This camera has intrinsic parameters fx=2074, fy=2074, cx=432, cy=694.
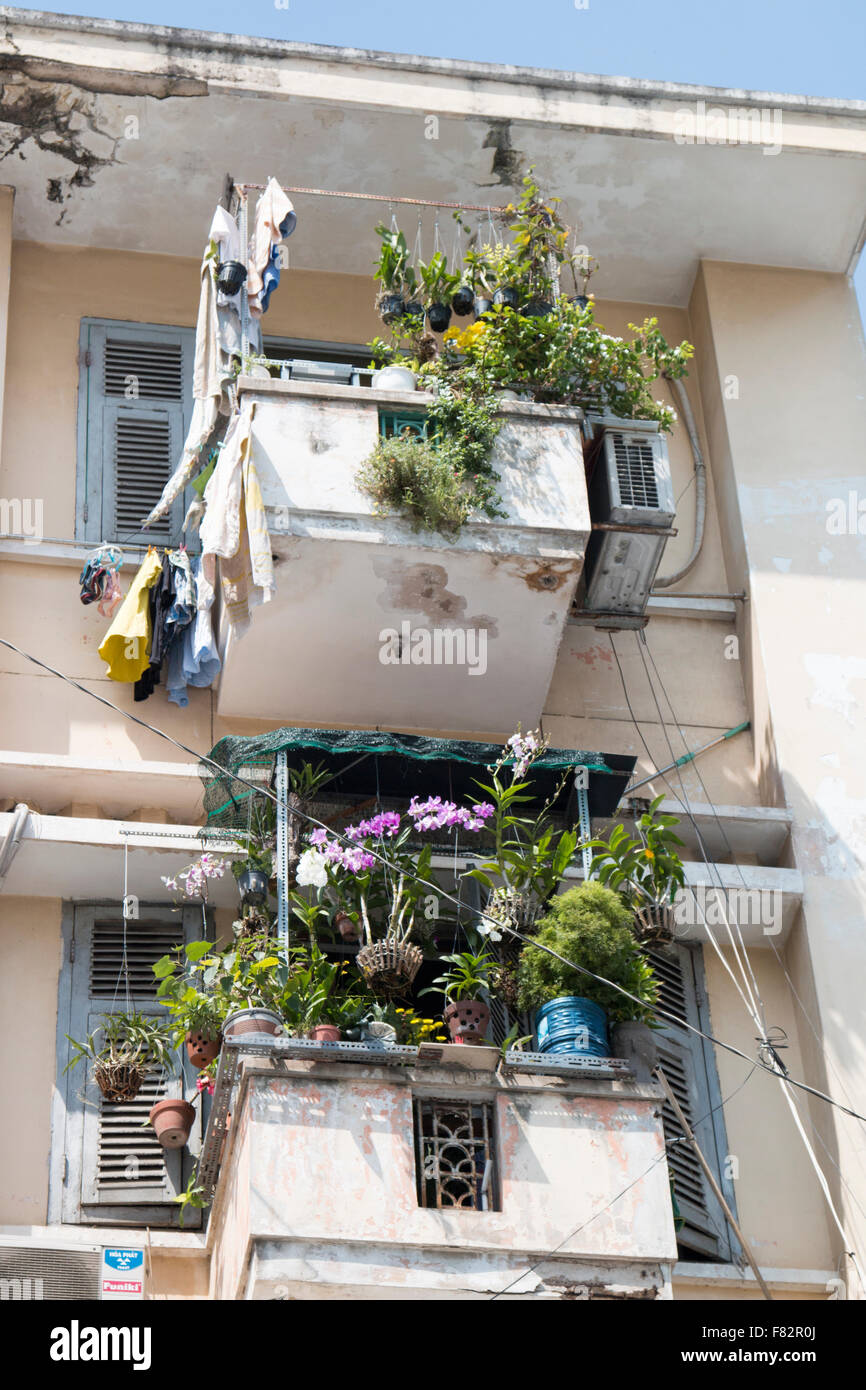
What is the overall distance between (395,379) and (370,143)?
2.05 metres

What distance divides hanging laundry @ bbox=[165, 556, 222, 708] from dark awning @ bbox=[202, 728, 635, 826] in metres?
0.62

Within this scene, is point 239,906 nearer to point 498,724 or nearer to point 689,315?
point 498,724

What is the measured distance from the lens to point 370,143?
12430mm

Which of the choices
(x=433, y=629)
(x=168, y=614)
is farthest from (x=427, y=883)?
(x=168, y=614)

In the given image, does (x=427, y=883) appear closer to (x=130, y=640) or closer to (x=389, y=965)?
(x=389, y=965)

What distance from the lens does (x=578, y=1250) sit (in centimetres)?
853

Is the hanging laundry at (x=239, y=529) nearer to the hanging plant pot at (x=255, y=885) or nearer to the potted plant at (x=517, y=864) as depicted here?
the hanging plant pot at (x=255, y=885)

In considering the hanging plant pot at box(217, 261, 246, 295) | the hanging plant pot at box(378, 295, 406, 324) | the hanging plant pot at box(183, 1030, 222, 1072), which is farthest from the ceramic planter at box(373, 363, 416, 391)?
the hanging plant pot at box(183, 1030, 222, 1072)

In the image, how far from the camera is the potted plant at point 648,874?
9938 millimetres

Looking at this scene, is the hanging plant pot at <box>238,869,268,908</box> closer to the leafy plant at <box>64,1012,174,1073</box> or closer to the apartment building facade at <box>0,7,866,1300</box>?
the apartment building facade at <box>0,7,866,1300</box>

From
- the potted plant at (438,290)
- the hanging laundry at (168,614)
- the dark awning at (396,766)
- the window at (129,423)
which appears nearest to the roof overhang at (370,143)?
the window at (129,423)

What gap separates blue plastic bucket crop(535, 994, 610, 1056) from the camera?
9.24 meters

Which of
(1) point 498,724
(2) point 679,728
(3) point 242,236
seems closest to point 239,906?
(1) point 498,724

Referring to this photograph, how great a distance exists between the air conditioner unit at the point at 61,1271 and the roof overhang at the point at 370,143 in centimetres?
630
